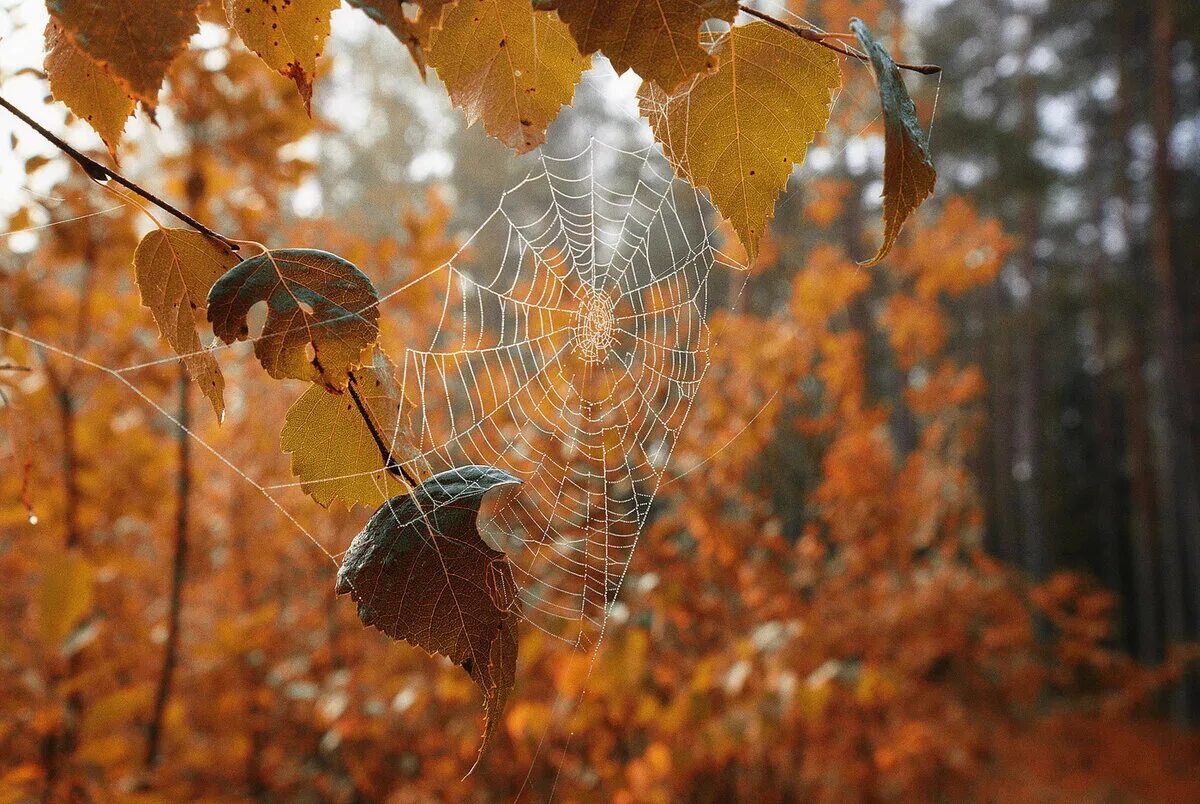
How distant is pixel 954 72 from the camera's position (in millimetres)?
11047

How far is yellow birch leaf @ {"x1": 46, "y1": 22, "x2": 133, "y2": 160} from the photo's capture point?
476 mm

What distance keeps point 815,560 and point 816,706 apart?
6.53 ft

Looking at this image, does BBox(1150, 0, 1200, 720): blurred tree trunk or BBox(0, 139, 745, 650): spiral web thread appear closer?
BBox(0, 139, 745, 650): spiral web thread

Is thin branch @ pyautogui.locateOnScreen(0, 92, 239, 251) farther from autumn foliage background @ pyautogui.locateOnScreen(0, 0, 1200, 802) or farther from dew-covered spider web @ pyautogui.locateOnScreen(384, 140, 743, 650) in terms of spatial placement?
dew-covered spider web @ pyautogui.locateOnScreen(384, 140, 743, 650)

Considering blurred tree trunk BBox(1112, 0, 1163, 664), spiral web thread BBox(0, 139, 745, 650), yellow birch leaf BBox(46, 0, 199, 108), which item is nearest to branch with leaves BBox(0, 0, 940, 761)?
yellow birch leaf BBox(46, 0, 199, 108)

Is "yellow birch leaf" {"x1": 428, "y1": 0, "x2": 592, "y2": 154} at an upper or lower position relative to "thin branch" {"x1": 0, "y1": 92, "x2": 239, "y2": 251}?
upper

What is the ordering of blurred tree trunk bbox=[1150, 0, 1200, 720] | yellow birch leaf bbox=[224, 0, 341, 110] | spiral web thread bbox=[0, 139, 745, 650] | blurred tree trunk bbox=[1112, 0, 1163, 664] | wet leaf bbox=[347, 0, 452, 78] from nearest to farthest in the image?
wet leaf bbox=[347, 0, 452, 78], yellow birch leaf bbox=[224, 0, 341, 110], spiral web thread bbox=[0, 139, 745, 650], blurred tree trunk bbox=[1150, 0, 1200, 720], blurred tree trunk bbox=[1112, 0, 1163, 664]

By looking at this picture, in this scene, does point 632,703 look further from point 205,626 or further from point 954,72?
point 954,72

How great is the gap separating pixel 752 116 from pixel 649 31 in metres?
0.14

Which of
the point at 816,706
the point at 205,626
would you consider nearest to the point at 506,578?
the point at 816,706

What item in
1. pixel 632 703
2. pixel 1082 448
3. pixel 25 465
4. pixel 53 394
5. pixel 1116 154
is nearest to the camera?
pixel 25 465

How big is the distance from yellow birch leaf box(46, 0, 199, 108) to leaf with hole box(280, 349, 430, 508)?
0.18 m

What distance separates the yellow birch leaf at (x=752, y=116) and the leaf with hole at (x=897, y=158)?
0.05 meters

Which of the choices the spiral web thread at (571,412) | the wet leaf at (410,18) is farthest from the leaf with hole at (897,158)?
the spiral web thread at (571,412)
